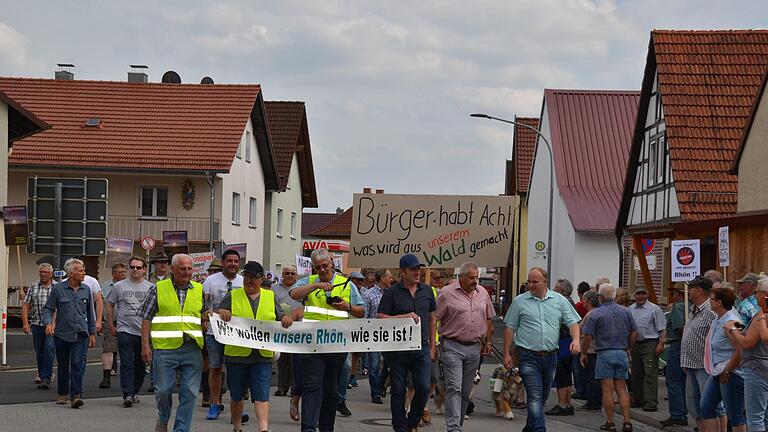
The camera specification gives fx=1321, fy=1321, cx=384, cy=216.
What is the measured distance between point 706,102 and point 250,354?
744 inches

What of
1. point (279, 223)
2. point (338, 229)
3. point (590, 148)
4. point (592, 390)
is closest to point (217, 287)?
point (592, 390)

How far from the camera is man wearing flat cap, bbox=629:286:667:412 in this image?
17047 millimetres

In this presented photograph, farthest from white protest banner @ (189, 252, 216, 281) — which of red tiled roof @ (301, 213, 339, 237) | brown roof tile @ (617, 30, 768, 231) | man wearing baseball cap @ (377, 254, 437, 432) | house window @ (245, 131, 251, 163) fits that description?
red tiled roof @ (301, 213, 339, 237)

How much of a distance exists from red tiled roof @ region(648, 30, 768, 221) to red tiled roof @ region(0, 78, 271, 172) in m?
20.4

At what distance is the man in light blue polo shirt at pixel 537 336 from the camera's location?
42.1 feet

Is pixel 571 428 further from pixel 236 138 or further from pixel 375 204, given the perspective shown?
pixel 236 138

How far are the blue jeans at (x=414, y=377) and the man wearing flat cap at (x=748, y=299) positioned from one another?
300cm

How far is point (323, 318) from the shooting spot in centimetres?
1257

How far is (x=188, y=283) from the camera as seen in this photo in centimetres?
1210

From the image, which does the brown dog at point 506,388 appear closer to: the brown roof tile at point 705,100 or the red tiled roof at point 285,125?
the brown roof tile at point 705,100

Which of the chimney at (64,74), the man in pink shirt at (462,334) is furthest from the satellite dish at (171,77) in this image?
the man in pink shirt at (462,334)

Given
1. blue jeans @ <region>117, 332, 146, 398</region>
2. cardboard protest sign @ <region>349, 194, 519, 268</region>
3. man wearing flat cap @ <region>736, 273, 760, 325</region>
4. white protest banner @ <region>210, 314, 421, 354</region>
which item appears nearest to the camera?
white protest banner @ <region>210, 314, 421, 354</region>

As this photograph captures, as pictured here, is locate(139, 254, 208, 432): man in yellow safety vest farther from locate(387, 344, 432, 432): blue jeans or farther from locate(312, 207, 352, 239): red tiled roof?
locate(312, 207, 352, 239): red tiled roof

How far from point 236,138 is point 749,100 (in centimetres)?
2321
